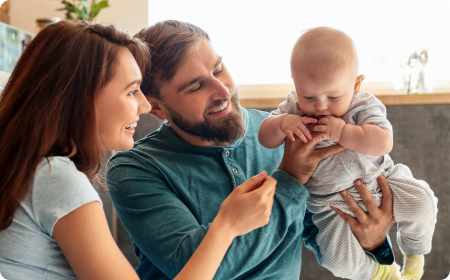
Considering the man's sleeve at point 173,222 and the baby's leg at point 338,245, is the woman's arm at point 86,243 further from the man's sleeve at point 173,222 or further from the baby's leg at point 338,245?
the baby's leg at point 338,245

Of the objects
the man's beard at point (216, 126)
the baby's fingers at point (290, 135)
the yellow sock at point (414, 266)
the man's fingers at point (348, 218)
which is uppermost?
the baby's fingers at point (290, 135)

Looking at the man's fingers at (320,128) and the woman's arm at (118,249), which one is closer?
the woman's arm at (118,249)

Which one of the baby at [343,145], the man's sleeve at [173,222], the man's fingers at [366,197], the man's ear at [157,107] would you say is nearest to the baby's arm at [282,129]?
the baby at [343,145]

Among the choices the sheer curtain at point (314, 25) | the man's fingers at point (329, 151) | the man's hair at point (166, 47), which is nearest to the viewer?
the man's fingers at point (329, 151)

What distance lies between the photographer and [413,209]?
1.14m

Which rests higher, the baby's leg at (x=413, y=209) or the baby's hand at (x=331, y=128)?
the baby's hand at (x=331, y=128)

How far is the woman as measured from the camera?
0.85 metres

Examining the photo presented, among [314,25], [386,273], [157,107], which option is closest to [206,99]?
[157,107]

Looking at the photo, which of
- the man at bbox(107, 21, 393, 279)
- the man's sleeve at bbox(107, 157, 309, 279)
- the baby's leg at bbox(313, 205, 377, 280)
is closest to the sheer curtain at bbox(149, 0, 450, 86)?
the man at bbox(107, 21, 393, 279)

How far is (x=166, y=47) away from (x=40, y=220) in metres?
0.74

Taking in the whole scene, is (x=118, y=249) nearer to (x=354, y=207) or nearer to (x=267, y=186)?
(x=267, y=186)

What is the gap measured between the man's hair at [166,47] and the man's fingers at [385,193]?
2.50ft

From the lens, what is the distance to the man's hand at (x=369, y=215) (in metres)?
1.16

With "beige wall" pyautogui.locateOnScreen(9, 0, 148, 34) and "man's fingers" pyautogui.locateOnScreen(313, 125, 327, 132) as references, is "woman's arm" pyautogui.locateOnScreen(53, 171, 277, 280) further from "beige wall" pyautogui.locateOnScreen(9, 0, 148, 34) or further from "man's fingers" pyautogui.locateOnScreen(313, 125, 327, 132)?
"beige wall" pyautogui.locateOnScreen(9, 0, 148, 34)
